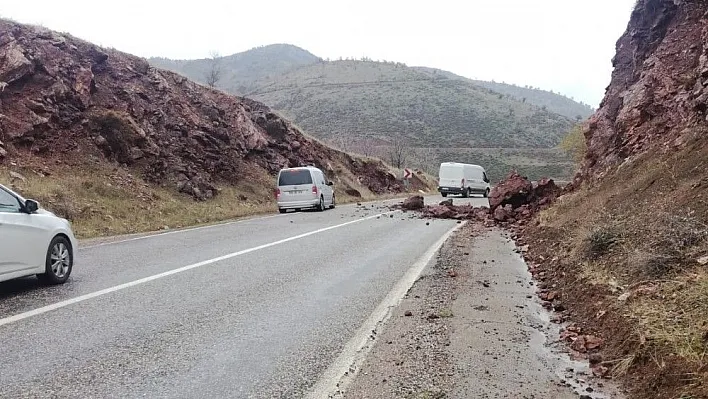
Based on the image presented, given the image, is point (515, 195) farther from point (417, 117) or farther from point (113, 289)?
point (417, 117)

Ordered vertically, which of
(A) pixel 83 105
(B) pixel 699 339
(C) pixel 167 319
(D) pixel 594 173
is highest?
(A) pixel 83 105

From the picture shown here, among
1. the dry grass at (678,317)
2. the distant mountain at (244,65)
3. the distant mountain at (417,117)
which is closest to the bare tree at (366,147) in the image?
the distant mountain at (417,117)

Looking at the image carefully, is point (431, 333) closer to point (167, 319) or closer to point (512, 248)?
point (167, 319)

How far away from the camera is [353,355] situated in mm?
5070

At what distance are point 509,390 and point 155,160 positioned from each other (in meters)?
23.1

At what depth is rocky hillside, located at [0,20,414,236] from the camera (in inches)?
867

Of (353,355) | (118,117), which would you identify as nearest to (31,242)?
(353,355)

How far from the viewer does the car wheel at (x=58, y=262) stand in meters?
7.85

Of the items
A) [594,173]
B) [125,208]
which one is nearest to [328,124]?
[125,208]

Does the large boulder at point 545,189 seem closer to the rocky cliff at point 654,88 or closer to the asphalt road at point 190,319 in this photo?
the rocky cliff at point 654,88

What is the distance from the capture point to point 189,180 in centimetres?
2545

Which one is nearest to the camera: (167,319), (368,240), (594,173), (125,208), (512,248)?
(167,319)

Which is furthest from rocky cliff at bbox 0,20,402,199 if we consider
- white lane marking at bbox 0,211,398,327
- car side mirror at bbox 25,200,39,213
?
car side mirror at bbox 25,200,39,213

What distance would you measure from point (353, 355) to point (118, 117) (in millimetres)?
22763
